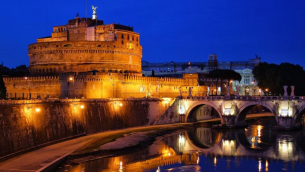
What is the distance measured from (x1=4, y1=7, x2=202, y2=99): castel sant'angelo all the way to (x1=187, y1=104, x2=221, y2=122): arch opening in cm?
445

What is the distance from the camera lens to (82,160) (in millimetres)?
34312

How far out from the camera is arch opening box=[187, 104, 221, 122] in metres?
66.4

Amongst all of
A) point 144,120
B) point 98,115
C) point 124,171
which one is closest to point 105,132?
point 98,115

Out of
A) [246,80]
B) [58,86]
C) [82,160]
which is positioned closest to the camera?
[82,160]

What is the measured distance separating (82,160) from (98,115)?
14.5m

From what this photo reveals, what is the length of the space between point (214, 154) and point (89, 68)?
36.0 metres

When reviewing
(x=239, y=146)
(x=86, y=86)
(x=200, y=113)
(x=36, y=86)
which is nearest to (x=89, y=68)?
(x=36, y=86)

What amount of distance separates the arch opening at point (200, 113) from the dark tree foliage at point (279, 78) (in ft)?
38.6

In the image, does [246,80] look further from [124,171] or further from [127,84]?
[124,171]

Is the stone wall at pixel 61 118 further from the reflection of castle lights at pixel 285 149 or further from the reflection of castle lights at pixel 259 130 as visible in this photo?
the reflection of castle lights at pixel 285 149

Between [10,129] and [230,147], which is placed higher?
[10,129]

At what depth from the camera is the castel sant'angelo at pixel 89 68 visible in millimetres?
61688

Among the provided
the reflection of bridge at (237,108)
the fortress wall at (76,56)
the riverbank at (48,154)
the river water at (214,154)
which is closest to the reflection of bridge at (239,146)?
the river water at (214,154)

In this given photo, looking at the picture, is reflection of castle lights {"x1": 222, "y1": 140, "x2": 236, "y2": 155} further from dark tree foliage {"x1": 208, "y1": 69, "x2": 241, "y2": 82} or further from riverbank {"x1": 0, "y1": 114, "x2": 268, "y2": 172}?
dark tree foliage {"x1": 208, "y1": 69, "x2": 241, "y2": 82}
